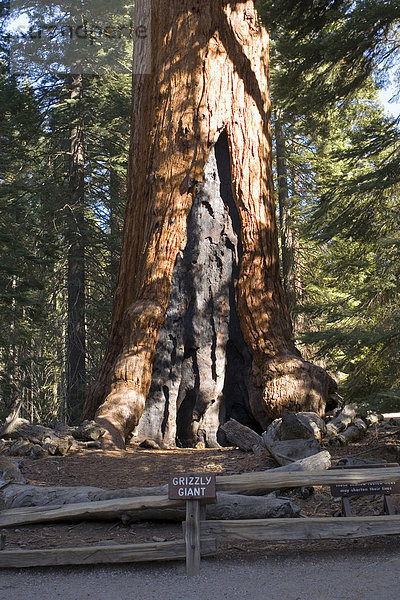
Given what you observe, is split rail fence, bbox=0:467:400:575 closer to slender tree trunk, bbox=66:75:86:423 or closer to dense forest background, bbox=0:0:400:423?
dense forest background, bbox=0:0:400:423

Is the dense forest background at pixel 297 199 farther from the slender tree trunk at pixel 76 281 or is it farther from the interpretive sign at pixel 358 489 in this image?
the interpretive sign at pixel 358 489

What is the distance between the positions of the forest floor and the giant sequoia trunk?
1.03 meters

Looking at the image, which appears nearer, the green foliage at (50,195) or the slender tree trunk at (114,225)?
the green foliage at (50,195)

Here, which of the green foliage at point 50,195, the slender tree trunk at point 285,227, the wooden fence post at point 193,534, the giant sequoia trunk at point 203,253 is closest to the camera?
the wooden fence post at point 193,534

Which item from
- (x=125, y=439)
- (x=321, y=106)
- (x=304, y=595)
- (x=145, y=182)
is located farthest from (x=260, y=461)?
(x=321, y=106)

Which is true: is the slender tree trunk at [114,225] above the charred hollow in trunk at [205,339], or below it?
above

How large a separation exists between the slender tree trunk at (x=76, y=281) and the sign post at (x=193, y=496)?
33.6 feet

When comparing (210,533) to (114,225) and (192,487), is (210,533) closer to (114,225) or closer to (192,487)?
(192,487)

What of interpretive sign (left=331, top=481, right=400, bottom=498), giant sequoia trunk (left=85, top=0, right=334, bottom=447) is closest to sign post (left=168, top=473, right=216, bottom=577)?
interpretive sign (left=331, top=481, right=400, bottom=498)

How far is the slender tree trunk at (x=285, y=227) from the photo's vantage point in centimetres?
1772

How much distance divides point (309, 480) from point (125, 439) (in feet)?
13.7

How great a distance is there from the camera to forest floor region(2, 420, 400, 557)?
17.3 feet

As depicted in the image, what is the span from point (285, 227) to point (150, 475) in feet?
40.3

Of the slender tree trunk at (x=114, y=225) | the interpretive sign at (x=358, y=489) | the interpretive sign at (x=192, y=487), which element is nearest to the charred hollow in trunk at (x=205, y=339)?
the interpretive sign at (x=358, y=489)
